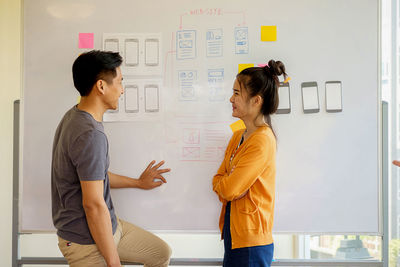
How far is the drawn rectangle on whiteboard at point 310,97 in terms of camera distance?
6.06ft

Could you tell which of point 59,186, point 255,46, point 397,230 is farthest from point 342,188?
point 59,186

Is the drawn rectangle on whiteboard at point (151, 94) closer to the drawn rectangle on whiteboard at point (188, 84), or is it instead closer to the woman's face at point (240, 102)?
the drawn rectangle on whiteboard at point (188, 84)

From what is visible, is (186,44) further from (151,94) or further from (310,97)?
(310,97)

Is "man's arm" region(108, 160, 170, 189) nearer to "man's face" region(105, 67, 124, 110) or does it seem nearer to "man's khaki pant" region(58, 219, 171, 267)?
"man's khaki pant" region(58, 219, 171, 267)

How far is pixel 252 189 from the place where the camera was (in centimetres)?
147

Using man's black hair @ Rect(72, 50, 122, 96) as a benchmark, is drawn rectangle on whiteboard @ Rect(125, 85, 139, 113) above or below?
below

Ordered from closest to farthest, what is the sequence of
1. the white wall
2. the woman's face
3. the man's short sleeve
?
the man's short sleeve
the woman's face
the white wall

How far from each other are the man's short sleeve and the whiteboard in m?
0.53

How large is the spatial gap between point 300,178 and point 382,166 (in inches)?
16.9

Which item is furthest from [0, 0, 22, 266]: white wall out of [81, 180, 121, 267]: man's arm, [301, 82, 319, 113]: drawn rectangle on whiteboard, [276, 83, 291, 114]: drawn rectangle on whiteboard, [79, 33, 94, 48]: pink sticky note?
[301, 82, 319, 113]: drawn rectangle on whiteboard

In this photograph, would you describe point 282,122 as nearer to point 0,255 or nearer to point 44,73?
point 44,73

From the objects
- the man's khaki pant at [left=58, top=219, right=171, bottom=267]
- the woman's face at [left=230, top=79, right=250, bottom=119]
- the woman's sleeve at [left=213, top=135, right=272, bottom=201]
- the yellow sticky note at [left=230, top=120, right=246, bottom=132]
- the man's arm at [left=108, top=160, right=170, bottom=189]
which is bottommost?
the man's khaki pant at [left=58, top=219, right=171, bottom=267]

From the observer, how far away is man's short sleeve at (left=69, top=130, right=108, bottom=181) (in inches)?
52.2

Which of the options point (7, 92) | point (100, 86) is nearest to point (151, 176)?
point (100, 86)
